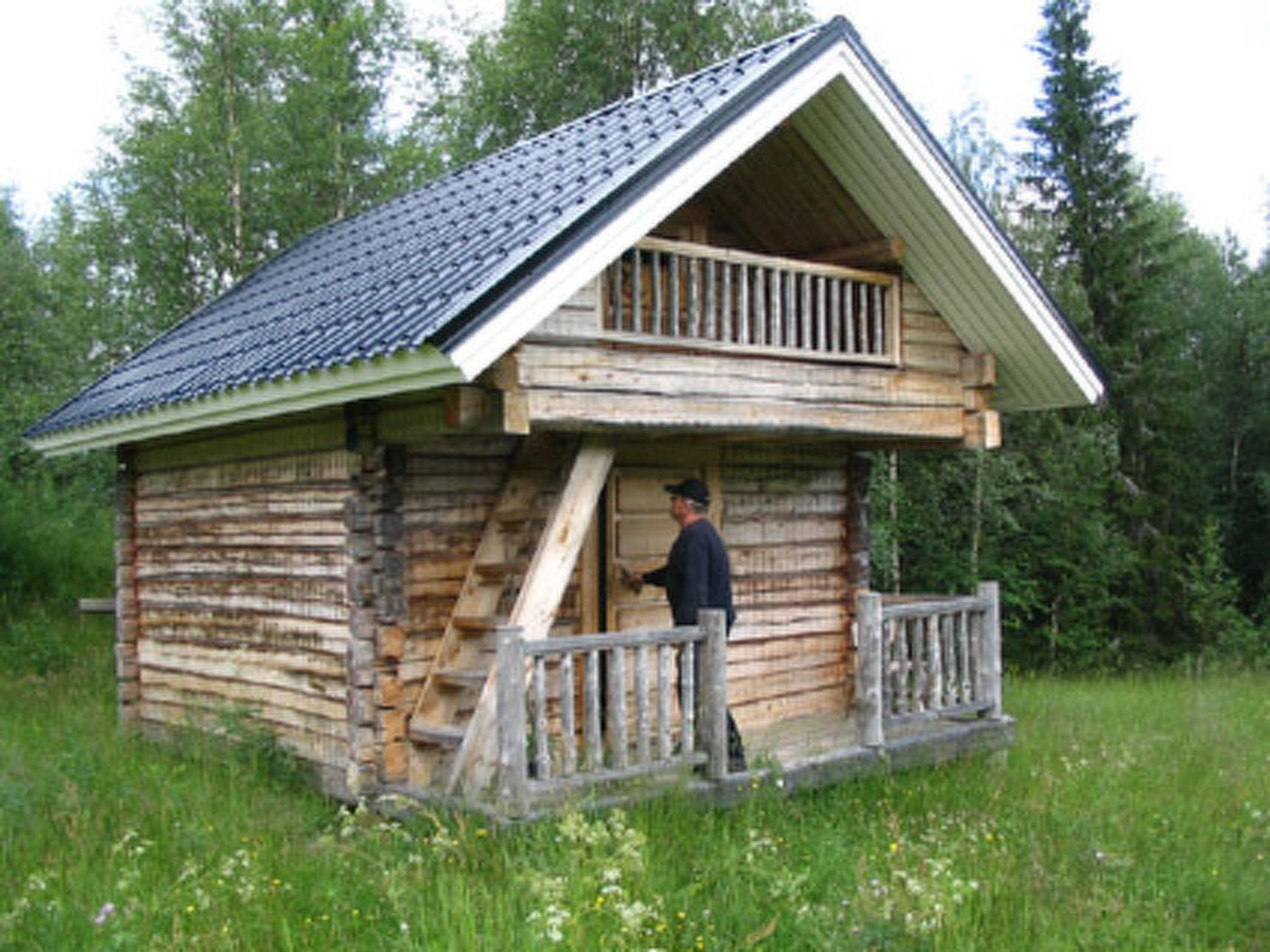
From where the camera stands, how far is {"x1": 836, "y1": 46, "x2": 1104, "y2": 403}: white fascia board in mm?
8602

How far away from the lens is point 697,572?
834 cm

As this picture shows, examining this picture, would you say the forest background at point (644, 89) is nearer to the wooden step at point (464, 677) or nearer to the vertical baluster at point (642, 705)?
the wooden step at point (464, 677)

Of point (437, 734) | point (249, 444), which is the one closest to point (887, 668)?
point (437, 734)

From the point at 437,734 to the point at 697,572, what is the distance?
201 centimetres

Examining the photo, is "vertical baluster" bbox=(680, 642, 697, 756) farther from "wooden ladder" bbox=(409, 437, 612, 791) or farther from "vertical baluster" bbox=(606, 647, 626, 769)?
"wooden ladder" bbox=(409, 437, 612, 791)

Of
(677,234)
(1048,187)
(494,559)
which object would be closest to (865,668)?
(494,559)

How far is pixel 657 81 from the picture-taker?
1014 inches

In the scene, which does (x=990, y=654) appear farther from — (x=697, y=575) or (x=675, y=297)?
(x=675, y=297)

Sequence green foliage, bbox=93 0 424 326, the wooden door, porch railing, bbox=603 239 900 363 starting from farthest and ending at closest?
green foliage, bbox=93 0 424 326, the wooden door, porch railing, bbox=603 239 900 363

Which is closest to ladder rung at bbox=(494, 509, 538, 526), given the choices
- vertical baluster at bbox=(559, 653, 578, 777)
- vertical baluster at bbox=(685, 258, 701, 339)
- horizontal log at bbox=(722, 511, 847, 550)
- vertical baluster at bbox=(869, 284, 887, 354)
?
vertical baluster at bbox=(685, 258, 701, 339)

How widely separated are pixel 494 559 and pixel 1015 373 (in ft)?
15.9

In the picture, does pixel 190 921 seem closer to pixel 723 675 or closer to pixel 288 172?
pixel 723 675

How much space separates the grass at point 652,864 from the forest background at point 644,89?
1034 cm

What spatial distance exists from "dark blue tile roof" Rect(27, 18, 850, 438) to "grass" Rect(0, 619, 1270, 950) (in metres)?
2.66
